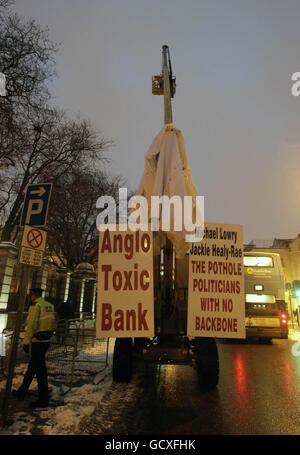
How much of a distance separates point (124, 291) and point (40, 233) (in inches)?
65.3

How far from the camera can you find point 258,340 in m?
14.9

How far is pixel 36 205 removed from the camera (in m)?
4.91

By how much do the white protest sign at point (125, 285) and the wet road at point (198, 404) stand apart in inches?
46.7

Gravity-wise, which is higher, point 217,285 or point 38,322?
point 217,285

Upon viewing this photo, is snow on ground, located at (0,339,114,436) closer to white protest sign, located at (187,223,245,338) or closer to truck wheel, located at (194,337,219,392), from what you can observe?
truck wheel, located at (194,337,219,392)

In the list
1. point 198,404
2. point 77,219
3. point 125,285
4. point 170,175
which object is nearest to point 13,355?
point 125,285

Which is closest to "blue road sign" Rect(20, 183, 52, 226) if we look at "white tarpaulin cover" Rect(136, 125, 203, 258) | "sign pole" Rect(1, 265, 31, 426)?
"sign pole" Rect(1, 265, 31, 426)

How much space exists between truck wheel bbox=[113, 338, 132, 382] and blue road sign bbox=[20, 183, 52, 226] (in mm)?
2740

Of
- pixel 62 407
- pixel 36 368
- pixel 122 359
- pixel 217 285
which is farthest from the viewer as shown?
pixel 122 359

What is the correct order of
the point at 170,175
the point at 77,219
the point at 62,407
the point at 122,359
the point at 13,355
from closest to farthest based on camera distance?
the point at 13,355, the point at 62,407, the point at 170,175, the point at 122,359, the point at 77,219

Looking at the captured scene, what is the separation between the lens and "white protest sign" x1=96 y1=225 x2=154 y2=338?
4543mm

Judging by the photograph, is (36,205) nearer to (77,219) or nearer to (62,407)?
(62,407)

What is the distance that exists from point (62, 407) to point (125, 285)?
2.09m
